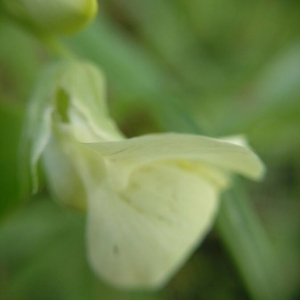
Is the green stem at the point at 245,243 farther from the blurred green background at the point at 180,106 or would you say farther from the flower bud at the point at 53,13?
the flower bud at the point at 53,13

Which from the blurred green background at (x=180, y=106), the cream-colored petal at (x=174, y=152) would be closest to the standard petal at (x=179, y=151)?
the cream-colored petal at (x=174, y=152)

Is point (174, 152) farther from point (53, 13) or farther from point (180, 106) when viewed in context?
point (180, 106)

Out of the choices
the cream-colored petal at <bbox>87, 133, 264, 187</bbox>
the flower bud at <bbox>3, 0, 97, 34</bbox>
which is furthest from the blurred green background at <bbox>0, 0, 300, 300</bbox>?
the cream-colored petal at <bbox>87, 133, 264, 187</bbox>

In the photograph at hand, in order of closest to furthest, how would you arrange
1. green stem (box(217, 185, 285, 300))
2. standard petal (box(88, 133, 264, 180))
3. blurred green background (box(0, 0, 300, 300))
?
standard petal (box(88, 133, 264, 180)), green stem (box(217, 185, 285, 300)), blurred green background (box(0, 0, 300, 300))

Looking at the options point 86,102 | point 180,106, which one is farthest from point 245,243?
point 86,102

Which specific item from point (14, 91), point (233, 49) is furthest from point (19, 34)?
point (233, 49)

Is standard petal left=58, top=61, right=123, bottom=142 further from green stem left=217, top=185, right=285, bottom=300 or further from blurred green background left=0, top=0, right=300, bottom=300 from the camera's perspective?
green stem left=217, top=185, right=285, bottom=300
